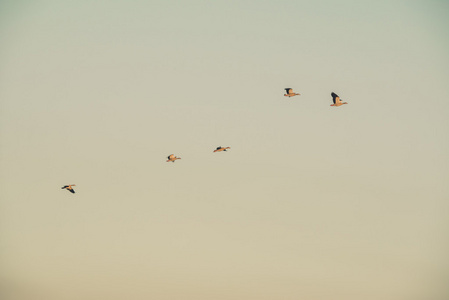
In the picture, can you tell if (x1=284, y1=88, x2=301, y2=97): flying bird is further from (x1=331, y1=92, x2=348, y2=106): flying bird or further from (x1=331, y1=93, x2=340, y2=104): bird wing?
(x1=331, y1=92, x2=348, y2=106): flying bird

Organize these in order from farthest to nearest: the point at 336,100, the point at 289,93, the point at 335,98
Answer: the point at 289,93
the point at 335,98
the point at 336,100

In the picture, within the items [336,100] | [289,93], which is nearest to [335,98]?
[336,100]

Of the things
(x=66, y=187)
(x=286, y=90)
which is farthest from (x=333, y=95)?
(x=66, y=187)

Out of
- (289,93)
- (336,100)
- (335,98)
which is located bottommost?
(336,100)

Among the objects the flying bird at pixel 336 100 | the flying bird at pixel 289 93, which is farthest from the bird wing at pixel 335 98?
the flying bird at pixel 289 93

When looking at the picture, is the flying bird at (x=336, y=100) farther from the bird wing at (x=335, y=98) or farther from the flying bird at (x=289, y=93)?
the flying bird at (x=289, y=93)

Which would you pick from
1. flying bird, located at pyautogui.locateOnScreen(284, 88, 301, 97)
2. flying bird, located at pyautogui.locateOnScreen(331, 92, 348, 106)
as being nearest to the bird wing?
flying bird, located at pyautogui.locateOnScreen(331, 92, 348, 106)

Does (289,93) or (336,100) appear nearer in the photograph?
(336,100)

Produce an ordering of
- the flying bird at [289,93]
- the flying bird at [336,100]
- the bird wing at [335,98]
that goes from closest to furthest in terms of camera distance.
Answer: the flying bird at [336,100] → the bird wing at [335,98] → the flying bird at [289,93]

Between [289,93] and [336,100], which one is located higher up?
[289,93]

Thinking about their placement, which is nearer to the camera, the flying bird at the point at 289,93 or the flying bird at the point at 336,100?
the flying bird at the point at 336,100

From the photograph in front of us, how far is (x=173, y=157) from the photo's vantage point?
191750mm

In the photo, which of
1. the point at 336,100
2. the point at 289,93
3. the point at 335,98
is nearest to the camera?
the point at 336,100

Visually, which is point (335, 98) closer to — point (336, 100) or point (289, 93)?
point (336, 100)
